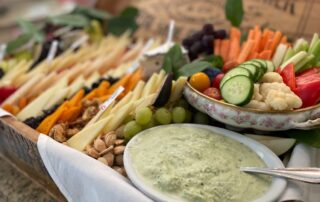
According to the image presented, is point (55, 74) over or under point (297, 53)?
under

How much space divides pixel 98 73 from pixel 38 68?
0.23 m

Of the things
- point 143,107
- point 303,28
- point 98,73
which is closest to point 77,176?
point 143,107

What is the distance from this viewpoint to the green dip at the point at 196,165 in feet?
2.41

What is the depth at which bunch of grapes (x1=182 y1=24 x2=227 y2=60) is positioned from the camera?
1.30 metres

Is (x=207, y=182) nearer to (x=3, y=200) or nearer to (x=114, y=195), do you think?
(x=114, y=195)

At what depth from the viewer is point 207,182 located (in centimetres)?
75

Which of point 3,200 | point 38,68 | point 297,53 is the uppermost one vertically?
point 297,53

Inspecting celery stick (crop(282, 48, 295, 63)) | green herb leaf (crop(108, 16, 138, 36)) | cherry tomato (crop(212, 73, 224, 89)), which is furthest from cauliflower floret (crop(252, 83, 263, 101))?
green herb leaf (crop(108, 16, 138, 36))

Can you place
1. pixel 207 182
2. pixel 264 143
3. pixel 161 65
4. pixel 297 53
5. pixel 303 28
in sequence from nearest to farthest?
pixel 207 182 < pixel 264 143 < pixel 297 53 < pixel 161 65 < pixel 303 28

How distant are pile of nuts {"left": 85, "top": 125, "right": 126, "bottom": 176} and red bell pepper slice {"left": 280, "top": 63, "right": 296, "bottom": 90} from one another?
0.42 meters

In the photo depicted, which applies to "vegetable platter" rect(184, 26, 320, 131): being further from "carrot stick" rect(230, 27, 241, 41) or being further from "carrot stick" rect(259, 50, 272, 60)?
"carrot stick" rect(230, 27, 241, 41)

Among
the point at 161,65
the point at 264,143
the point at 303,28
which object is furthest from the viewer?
the point at 303,28

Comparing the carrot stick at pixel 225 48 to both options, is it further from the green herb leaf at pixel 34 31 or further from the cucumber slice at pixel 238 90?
the green herb leaf at pixel 34 31

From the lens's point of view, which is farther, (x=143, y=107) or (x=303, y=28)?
(x=303, y=28)
